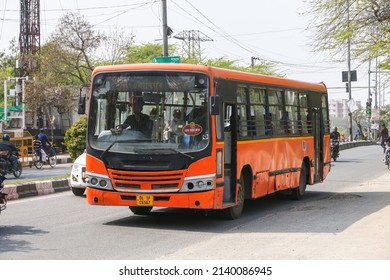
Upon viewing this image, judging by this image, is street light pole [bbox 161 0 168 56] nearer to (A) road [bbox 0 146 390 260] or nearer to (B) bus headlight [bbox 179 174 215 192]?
(A) road [bbox 0 146 390 260]

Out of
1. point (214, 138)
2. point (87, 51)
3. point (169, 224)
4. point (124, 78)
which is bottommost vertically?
point (169, 224)

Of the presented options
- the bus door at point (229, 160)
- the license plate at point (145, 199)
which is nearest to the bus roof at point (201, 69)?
the bus door at point (229, 160)

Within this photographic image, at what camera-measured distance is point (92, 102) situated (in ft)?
43.8

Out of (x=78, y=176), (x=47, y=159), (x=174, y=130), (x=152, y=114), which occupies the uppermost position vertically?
(x=152, y=114)

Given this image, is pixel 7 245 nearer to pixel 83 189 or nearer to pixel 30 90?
pixel 83 189

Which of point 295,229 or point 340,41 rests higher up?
point 340,41

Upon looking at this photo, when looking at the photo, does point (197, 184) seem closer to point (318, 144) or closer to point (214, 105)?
point (214, 105)

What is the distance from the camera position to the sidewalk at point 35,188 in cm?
1891

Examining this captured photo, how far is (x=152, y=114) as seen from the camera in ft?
42.4

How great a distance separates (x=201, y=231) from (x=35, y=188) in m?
8.71

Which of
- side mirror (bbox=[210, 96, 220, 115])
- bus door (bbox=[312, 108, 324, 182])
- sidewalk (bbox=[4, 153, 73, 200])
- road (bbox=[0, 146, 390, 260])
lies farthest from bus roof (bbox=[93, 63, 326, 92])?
sidewalk (bbox=[4, 153, 73, 200])

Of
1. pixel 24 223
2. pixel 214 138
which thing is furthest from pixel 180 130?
pixel 24 223

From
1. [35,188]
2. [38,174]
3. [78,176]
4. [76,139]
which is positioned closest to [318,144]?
[78,176]

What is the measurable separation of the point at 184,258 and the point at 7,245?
2.83m
